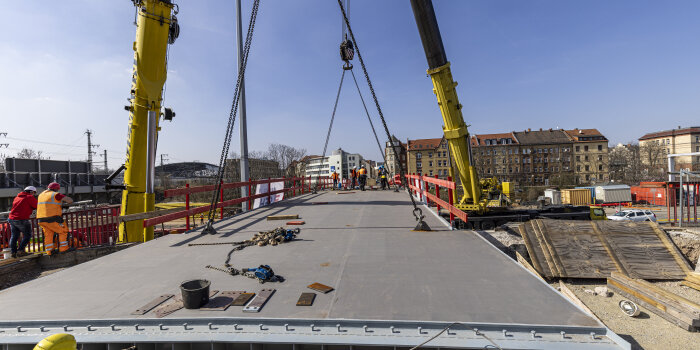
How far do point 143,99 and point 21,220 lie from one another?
3665 mm

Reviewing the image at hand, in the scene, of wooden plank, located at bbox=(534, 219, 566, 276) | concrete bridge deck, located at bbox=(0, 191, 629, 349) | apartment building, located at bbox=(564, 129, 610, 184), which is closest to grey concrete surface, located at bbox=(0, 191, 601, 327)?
concrete bridge deck, located at bbox=(0, 191, 629, 349)

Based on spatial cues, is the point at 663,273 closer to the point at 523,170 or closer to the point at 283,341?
the point at 283,341

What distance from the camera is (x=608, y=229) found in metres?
7.14

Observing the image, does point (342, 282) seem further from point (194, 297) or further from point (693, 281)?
point (693, 281)

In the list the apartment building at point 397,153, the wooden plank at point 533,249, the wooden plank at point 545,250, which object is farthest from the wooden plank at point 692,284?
the apartment building at point 397,153

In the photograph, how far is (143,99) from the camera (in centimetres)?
680

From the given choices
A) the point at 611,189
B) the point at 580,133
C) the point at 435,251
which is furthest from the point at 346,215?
the point at 580,133

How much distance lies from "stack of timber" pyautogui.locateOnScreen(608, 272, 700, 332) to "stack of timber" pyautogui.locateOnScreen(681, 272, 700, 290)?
112 centimetres

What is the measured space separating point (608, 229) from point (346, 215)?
6.51m

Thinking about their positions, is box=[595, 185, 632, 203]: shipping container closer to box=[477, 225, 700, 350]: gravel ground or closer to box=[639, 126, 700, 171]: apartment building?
box=[477, 225, 700, 350]: gravel ground

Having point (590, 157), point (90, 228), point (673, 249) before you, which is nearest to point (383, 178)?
point (673, 249)

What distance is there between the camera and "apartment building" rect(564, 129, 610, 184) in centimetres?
6525

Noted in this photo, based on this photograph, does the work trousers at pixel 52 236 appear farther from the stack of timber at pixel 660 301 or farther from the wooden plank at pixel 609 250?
the wooden plank at pixel 609 250

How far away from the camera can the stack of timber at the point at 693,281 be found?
236 inches
